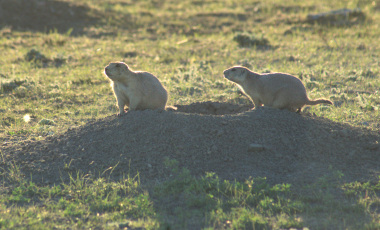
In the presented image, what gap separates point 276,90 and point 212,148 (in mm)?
1724

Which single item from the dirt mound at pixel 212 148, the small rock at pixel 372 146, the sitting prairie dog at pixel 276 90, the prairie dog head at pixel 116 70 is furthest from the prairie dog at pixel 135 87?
the small rock at pixel 372 146

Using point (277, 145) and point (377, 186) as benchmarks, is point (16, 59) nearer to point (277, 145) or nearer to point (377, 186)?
Answer: point (277, 145)

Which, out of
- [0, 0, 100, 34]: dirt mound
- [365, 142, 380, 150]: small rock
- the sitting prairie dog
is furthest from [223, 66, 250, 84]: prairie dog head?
[0, 0, 100, 34]: dirt mound

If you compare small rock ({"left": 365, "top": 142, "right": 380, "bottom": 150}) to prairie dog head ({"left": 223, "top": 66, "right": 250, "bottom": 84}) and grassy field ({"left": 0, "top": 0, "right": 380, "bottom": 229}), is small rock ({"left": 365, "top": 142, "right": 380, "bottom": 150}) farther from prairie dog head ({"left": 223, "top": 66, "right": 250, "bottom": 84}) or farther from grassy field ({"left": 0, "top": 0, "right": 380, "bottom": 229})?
prairie dog head ({"left": 223, "top": 66, "right": 250, "bottom": 84})

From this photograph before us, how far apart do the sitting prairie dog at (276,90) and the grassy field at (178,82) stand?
1.28 m

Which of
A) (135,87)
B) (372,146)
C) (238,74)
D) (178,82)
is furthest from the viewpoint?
(178,82)

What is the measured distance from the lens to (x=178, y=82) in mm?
11445

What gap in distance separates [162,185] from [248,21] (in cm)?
1406

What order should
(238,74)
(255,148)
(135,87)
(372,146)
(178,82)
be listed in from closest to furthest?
(255,148)
(372,146)
(135,87)
(238,74)
(178,82)

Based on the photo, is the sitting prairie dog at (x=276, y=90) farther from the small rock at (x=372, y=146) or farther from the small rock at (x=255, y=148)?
the small rock at (x=255, y=148)

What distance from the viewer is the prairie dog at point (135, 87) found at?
752 cm

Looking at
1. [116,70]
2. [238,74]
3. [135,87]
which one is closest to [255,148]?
[238,74]

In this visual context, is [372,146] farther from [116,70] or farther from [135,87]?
[116,70]

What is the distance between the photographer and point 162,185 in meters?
5.69
